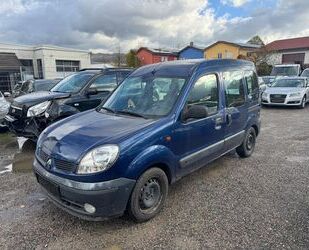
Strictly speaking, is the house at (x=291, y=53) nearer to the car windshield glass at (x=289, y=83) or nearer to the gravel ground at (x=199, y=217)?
the car windshield glass at (x=289, y=83)

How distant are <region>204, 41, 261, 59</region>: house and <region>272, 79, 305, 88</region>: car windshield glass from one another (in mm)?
26187

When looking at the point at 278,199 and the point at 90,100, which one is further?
the point at 90,100

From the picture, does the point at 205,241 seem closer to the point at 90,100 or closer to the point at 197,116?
the point at 197,116

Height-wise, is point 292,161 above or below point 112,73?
below

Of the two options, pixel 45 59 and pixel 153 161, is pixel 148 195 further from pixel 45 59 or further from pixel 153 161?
pixel 45 59

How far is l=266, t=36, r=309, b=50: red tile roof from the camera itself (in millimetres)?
42031

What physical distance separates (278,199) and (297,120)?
7069 millimetres

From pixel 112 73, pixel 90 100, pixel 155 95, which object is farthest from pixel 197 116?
pixel 112 73

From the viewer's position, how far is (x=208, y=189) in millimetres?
4328

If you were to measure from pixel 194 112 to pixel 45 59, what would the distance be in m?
33.3

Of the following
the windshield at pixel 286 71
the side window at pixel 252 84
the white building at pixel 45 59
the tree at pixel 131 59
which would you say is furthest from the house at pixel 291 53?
the side window at pixel 252 84

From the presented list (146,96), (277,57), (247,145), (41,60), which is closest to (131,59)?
(41,60)

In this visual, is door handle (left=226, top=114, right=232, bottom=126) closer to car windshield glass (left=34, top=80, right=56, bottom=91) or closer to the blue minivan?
the blue minivan

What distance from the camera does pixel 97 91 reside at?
6617 millimetres
